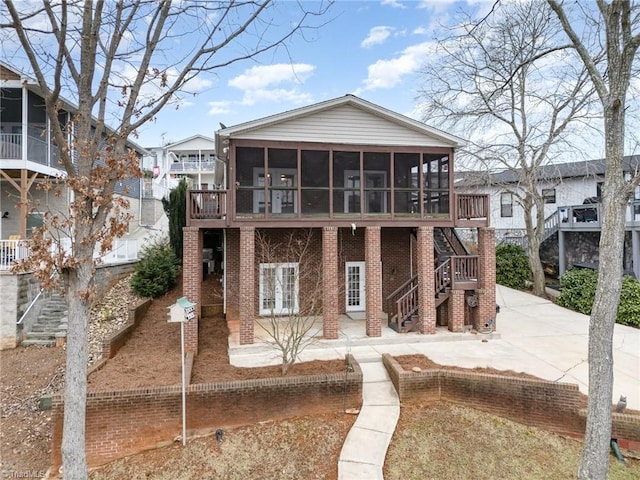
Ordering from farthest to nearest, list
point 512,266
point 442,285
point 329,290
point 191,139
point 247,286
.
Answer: point 191,139
point 512,266
point 442,285
point 329,290
point 247,286

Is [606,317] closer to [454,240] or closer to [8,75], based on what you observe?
[454,240]

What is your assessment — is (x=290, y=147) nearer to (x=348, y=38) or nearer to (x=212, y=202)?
(x=212, y=202)

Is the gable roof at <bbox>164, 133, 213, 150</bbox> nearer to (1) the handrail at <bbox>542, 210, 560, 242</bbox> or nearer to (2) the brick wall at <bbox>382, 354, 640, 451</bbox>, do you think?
(1) the handrail at <bbox>542, 210, 560, 242</bbox>

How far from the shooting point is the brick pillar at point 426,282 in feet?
38.0

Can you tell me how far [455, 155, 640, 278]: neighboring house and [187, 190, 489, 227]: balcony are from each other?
502 centimetres

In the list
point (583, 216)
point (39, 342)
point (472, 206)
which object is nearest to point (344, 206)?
point (472, 206)

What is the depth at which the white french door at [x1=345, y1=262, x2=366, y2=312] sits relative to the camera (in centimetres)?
1398

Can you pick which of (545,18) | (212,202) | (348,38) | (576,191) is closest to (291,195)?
(212,202)

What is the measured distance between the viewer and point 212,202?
11141 mm

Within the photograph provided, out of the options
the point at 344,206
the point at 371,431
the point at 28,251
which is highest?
the point at 344,206

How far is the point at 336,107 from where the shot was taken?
11312mm

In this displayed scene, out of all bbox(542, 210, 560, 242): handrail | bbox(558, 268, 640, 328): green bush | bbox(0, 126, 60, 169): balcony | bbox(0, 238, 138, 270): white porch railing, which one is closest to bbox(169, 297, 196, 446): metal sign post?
bbox(0, 238, 138, 270): white porch railing

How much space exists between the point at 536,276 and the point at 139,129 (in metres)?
18.3

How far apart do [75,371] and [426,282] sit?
31.3 feet
